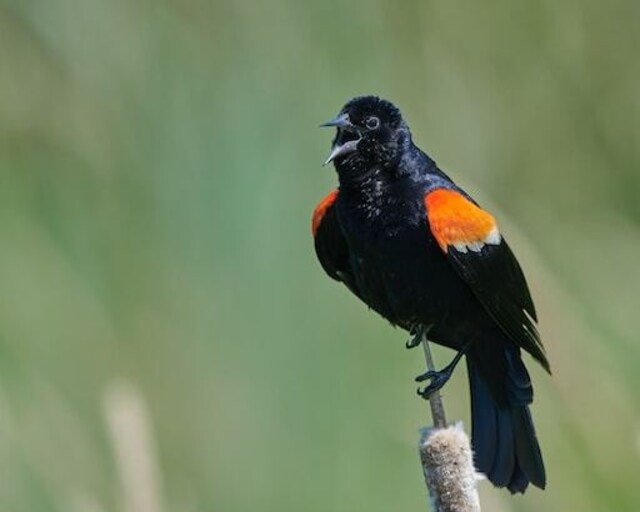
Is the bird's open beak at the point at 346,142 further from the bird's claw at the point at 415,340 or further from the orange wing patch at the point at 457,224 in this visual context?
the bird's claw at the point at 415,340

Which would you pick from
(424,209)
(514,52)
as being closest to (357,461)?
(424,209)

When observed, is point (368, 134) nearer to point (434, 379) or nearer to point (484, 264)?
point (484, 264)

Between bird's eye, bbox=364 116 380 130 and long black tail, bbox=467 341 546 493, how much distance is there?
1.22 ft

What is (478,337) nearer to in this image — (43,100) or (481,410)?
(481,410)

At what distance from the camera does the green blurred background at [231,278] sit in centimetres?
196

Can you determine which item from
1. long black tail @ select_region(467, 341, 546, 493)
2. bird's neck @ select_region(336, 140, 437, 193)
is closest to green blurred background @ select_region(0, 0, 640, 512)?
long black tail @ select_region(467, 341, 546, 493)

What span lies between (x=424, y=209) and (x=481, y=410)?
1.16ft

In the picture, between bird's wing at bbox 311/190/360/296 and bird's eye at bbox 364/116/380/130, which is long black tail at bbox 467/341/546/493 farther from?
bird's eye at bbox 364/116/380/130

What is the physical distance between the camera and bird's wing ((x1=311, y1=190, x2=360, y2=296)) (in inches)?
79.0

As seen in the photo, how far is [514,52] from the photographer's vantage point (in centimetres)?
276

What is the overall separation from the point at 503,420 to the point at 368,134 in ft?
1.60

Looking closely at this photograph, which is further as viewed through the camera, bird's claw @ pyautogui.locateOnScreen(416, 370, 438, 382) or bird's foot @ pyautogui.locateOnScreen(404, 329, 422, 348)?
bird's foot @ pyautogui.locateOnScreen(404, 329, 422, 348)

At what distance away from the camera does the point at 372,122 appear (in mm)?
1943

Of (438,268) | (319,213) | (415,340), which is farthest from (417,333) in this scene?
(319,213)
